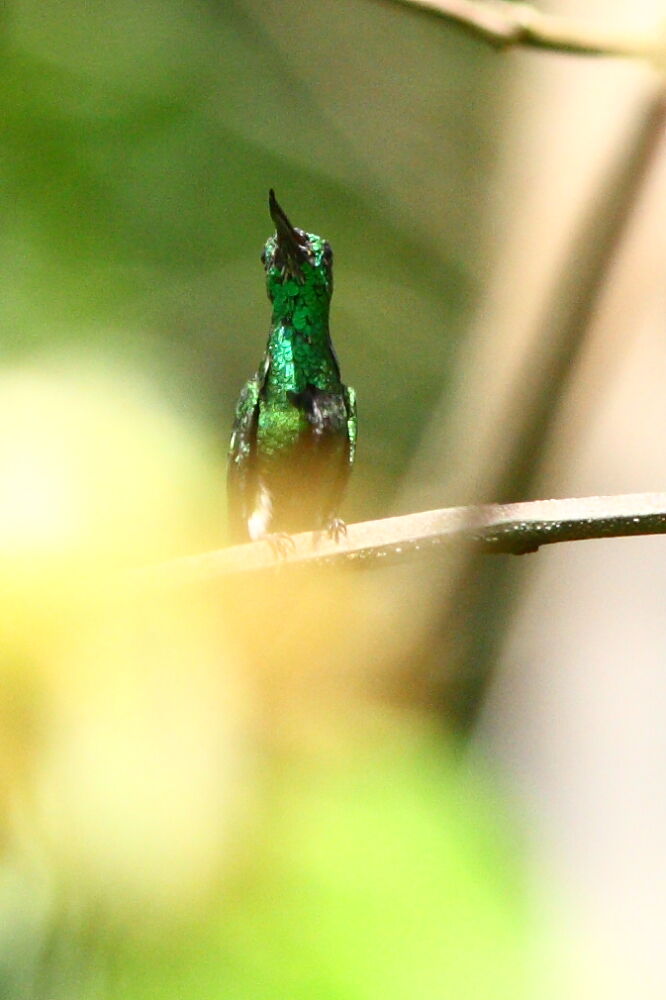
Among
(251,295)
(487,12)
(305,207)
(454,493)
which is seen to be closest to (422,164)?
(305,207)

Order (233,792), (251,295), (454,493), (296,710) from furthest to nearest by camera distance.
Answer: (251,295) → (454,493) → (296,710) → (233,792)

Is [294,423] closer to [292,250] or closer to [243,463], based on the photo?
[243,463]

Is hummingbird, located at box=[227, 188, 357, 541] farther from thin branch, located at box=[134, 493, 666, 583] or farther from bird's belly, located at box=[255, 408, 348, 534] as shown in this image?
thin branch, located at box=[134, 493, 666, 583]

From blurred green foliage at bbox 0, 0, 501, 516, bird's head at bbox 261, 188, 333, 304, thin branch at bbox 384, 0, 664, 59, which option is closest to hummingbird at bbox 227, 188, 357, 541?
bird's head at bbox 261, 188, 333, 304

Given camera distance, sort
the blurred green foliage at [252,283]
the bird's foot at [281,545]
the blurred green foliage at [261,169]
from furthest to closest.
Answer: the blurred green foliage at [261,169] → the bird's foot at [281,545] → the blurred green foliage at [252,283]

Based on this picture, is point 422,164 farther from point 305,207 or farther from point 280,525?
point 280,525

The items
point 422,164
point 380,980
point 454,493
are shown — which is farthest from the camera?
point 422,164

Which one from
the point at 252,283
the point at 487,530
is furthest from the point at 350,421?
the point at 252,283

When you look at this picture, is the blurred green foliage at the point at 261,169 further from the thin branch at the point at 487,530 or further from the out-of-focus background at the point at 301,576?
the thin branch at the point at 487,530

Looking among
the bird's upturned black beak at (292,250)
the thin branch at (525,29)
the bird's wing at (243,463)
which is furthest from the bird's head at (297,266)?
the thin branch at (525,29)
